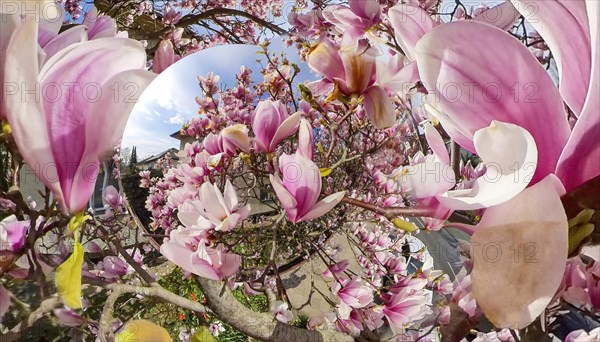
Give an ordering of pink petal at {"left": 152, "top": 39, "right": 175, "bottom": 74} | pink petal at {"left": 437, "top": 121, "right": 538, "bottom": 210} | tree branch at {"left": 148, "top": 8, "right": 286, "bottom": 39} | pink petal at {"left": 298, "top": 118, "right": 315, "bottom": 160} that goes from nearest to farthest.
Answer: pink petal at {"left": 437, "top": 121, "right": 538, "bottom": 210} < pink petal at {"left": 298, "top": 118, "right": 315, "bottom": 160} < pink petal at {"left": 152, "top": 39, "right": 175, "bottom": 74} < tree branch at {"left": 148, "top": 8, "right": 286, "bottom": 39}

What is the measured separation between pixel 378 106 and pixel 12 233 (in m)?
0.24

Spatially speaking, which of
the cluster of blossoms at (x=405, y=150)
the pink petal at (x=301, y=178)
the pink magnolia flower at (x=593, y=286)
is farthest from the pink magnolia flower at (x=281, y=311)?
the pink magnolia flower at (x=593, y=286)

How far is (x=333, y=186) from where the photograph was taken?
348 mm

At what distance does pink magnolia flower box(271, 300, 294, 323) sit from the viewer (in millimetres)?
345

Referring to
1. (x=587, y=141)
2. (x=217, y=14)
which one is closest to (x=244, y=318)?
(x=587, y=141)

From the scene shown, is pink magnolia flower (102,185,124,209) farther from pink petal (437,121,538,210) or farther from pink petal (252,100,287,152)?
pink petal (437,121,538,210)

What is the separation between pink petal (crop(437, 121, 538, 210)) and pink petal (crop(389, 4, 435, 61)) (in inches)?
4.1

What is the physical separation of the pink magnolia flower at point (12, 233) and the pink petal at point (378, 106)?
0.23m

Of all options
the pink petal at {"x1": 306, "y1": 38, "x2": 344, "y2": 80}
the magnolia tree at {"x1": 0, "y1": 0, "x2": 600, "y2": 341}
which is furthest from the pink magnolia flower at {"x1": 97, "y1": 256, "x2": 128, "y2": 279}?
the pink petal at {"x1": 306, "y1": 38, "x2": 344, "y2": 80}

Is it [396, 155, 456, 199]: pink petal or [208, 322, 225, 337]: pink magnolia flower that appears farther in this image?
[208, 322, 225, 337]: pink magnolia flower

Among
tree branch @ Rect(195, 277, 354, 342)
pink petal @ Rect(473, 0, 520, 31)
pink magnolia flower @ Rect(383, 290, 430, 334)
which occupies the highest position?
pink petal @ Rect(473, 0, 520, 31)

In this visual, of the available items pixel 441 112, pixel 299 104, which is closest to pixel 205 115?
pixel 299 104

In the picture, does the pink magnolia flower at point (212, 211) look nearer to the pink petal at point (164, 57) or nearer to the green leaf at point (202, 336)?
the green leaf at point (202, 336)

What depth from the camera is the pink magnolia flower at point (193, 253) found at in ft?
0.95
